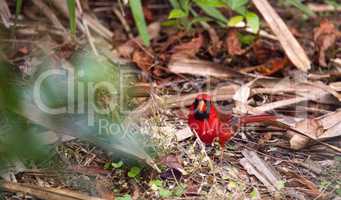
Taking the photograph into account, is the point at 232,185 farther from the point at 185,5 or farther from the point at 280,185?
the point at 185,5

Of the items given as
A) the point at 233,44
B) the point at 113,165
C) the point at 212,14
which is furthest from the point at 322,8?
the point at 113,165

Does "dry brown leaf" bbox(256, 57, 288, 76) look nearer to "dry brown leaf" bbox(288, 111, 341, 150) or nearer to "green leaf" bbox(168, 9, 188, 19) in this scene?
"green leaf" bbox(168, 9, 188, 19)

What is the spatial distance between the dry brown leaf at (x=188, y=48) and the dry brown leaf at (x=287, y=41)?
450mm

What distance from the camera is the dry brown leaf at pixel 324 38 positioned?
364 cm

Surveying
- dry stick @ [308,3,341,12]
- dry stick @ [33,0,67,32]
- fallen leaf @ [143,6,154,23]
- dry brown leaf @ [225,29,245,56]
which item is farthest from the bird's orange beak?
dry stick @ [308,3,341,12]

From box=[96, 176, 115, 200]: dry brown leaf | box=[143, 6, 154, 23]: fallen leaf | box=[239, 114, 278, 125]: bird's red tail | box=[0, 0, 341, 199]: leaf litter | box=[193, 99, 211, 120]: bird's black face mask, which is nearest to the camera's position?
box=[96, 176, 115, 200]: dry brown leaf

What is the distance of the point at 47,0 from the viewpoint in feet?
12.2

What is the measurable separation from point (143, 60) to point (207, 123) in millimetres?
1018

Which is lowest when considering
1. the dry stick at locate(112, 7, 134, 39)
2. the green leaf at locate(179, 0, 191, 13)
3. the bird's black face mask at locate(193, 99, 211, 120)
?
the bird's black face mask at locate(193, 99, 211, 120)

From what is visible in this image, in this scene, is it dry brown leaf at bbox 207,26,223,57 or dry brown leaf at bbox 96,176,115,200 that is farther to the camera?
dry brown leaf at bbox 207,26,223,57

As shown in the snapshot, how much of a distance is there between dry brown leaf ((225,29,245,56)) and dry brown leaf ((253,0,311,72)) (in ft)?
0.88

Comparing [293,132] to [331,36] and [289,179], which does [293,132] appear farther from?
[331,36]

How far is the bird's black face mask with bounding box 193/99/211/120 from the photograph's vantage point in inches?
105

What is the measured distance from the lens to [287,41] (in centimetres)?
349
